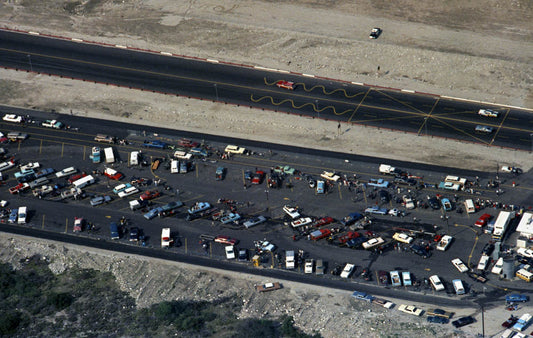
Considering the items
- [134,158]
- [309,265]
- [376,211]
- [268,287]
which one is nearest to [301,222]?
[309,265]

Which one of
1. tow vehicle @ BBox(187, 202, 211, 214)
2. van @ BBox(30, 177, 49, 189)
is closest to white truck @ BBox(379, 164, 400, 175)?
tow vehicle @ BBox(187, 202, 211, 214)

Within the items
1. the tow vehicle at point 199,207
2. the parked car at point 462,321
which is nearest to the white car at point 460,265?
the parked car at point 462,321

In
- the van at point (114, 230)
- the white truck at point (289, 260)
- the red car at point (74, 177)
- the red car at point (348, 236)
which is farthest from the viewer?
the red car at point (74, 177)

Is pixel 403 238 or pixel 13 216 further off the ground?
pixel 13 216

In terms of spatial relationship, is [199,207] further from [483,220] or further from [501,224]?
[501,224]

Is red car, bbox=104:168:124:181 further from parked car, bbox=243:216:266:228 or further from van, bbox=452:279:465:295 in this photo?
van, bbox=452:279:465:295

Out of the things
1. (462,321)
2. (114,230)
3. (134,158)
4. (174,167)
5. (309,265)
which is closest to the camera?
(462,321)

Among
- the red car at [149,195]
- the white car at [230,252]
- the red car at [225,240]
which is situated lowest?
the white car at [230,252]

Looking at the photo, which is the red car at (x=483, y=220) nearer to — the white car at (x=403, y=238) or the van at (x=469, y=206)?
the van at (x=469, y=206)
